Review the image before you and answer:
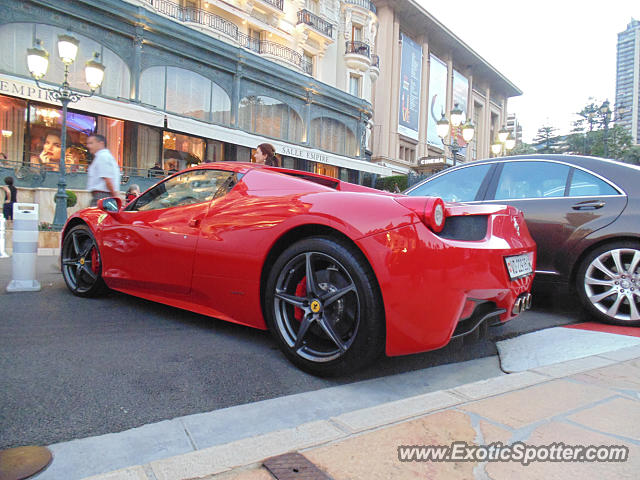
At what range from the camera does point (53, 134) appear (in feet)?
49.7

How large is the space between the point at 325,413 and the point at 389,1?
36.7 meters

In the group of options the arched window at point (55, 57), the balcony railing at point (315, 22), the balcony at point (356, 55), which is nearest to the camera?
the arched window at point (55, 57)

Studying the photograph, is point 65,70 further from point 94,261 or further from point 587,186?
point 587,186

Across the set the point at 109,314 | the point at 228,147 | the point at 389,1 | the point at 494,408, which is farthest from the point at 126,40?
the point at 389,1

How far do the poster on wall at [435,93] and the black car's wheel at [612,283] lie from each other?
36.3 meters

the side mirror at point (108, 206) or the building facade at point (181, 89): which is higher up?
the building facade at point (181, 89)

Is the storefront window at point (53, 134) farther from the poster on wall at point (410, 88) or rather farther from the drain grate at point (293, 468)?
the poster on wall at point (410, 88)

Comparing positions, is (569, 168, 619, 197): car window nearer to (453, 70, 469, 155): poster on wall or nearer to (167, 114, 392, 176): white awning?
(167, 114, 392, 176): white awning

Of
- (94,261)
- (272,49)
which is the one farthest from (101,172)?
(272,49)

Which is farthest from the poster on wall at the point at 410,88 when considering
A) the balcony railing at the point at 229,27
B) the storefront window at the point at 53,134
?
the storefront window at the point at 53,134

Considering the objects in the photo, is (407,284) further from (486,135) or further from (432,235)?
(486,135)

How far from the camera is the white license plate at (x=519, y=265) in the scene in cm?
237

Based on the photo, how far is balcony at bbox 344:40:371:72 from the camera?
28.3m

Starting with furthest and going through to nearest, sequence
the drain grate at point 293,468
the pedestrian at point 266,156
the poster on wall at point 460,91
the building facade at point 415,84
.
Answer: the poster on wall at point 460,91, the building facade at point 415,84, the pedestrian at point 266,156, the drain grate at point 293,468
